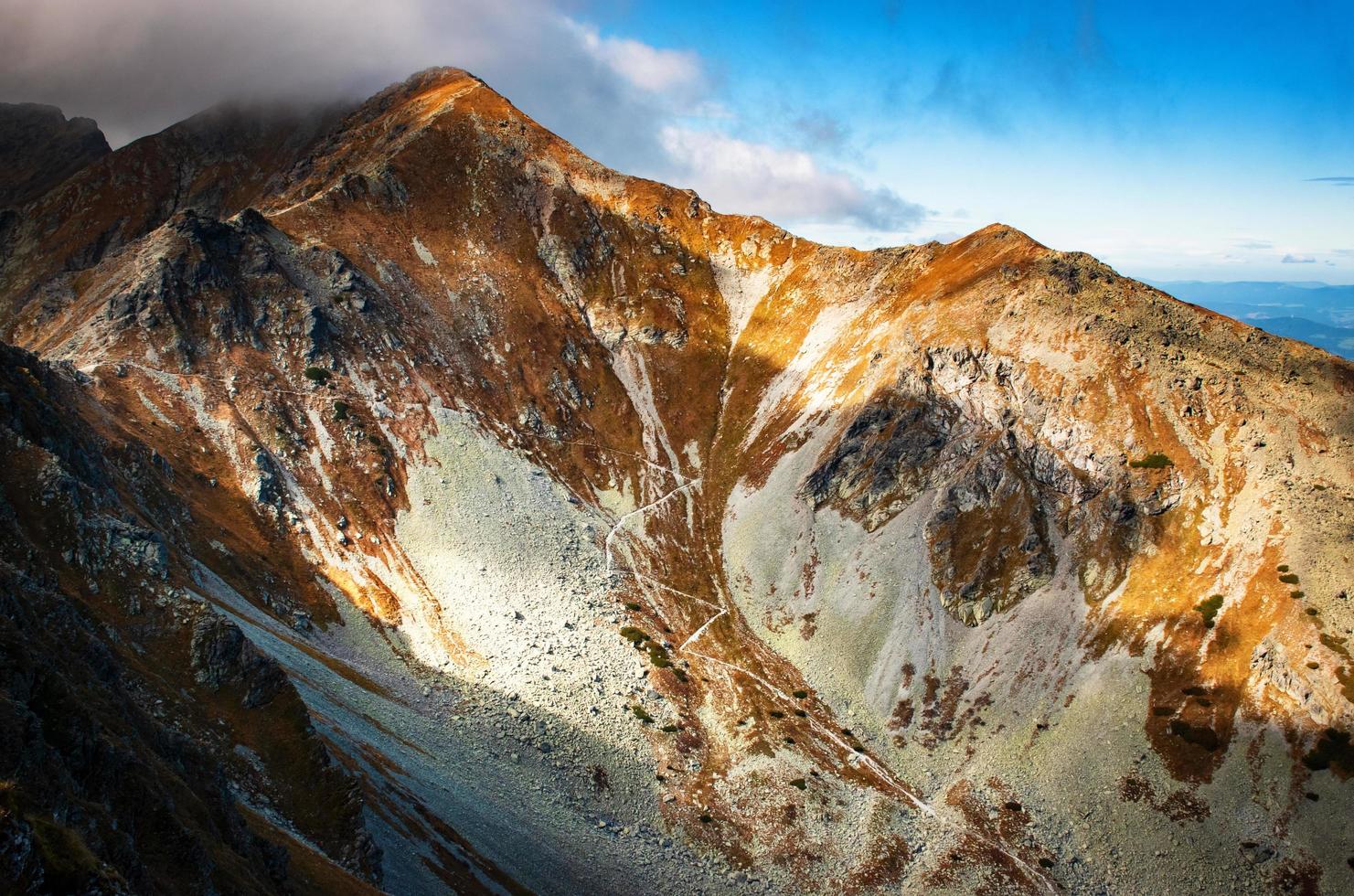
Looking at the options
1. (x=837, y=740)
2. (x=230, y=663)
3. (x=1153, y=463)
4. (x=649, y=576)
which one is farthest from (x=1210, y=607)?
(x=230, y=663)

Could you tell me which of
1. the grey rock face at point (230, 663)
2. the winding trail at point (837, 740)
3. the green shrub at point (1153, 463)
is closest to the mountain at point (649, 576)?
the grey rock face at point (230, 663)

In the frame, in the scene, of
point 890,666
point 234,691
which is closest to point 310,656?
point 234,691

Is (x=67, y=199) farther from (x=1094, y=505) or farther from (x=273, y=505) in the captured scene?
(x=1094, y=505)

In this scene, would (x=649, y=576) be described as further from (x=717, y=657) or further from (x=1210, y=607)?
(x=1210, y=607)

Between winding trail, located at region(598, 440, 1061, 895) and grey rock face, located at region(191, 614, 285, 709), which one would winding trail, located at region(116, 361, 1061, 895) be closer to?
winding trail, located at region(598, 440, 1061, 895)

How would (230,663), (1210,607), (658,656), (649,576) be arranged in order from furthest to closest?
(649,576)
(658,656)
(1210,607)
(230,663)

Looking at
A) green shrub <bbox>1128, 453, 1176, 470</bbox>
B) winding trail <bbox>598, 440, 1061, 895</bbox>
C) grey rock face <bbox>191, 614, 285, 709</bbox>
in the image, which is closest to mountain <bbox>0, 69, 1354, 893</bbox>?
grey rock face <bbox>191, 614, 285, 709</bbox>
